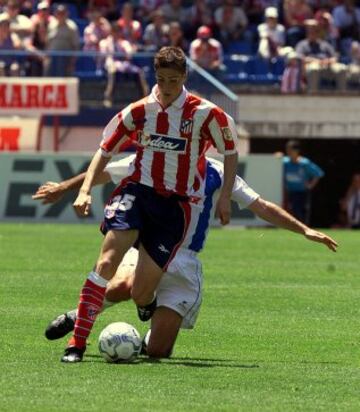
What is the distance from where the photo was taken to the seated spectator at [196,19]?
101 feet

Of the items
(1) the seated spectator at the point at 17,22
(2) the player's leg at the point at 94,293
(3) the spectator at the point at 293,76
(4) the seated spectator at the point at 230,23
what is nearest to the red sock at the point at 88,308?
(2) the player's leg at the point at 94,293

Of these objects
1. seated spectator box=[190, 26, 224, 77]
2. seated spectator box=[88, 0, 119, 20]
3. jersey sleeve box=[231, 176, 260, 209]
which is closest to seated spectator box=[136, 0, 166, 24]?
seated spectator box=[88, 0, 119, 20]

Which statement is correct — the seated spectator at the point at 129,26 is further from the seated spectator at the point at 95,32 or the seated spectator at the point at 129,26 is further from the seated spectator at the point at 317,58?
the seated spectator at the point at 317,58

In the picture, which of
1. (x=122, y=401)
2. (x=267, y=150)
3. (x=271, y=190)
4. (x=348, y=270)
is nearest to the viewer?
(x=122, y=401)

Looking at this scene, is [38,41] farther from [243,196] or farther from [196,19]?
[243,196]

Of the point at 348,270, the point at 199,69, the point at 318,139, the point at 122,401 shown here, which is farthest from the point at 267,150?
the point at 122,401

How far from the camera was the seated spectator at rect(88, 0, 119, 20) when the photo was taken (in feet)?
103

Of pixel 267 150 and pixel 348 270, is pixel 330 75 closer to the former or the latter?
pixel 267 150

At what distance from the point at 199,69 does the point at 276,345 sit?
18.1 metres

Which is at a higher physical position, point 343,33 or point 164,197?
point 164,197

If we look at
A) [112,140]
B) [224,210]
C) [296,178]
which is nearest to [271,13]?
[296,178]

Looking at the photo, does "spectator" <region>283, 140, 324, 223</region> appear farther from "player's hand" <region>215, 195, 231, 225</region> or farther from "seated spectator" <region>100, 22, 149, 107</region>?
"player's hand" <region>215, 195, 231, 225</region>

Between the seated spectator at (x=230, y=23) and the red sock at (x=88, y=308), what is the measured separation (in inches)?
868

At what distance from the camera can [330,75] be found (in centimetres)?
2983
